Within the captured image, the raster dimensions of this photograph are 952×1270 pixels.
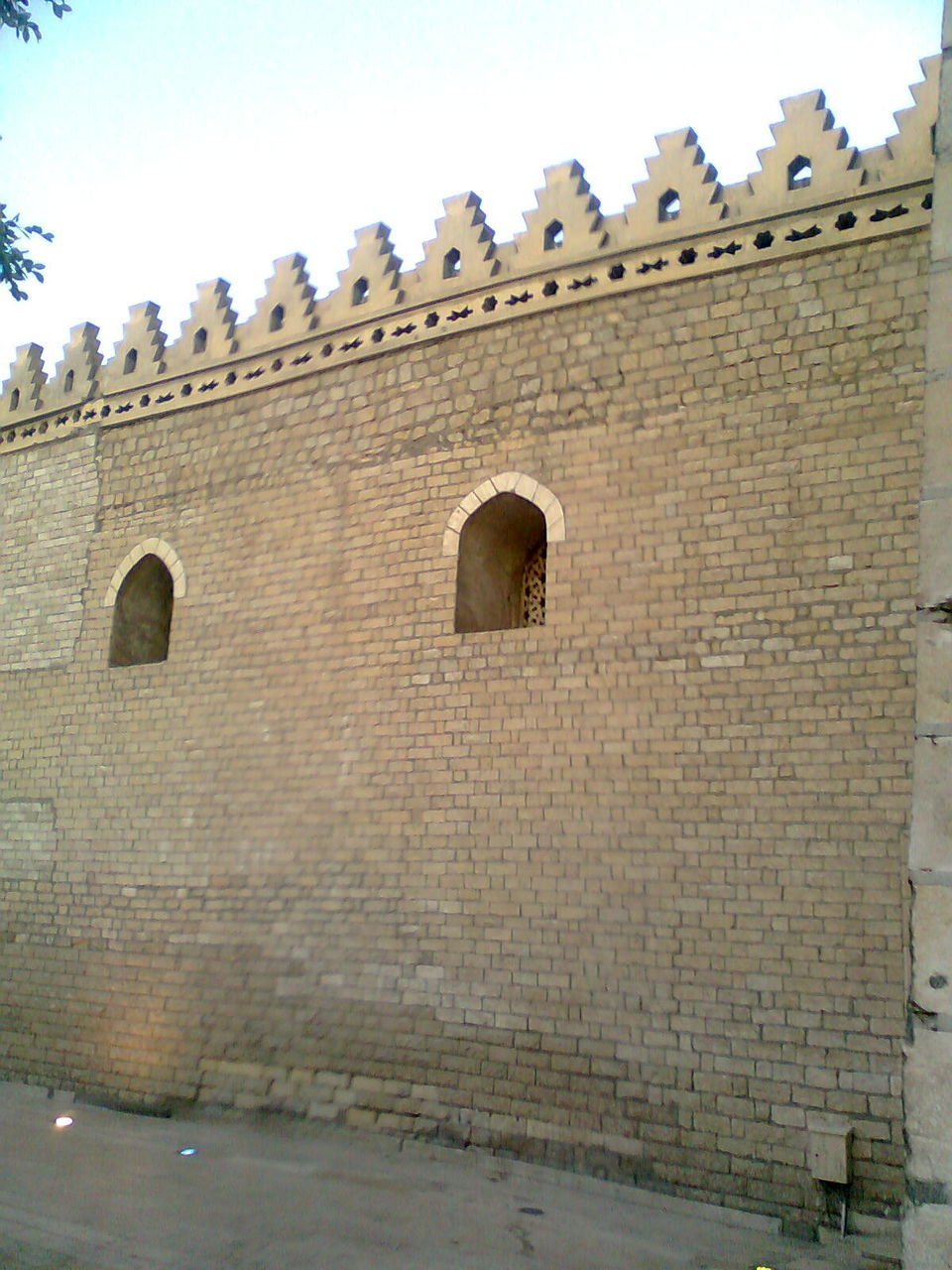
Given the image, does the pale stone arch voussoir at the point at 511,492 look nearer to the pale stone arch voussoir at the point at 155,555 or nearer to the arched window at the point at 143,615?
the pale stone arch voussoir at the point at 155,555

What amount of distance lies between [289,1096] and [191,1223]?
1910 mm

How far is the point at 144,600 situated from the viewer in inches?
389

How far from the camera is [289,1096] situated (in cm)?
738

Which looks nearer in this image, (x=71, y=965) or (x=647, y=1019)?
(x=647, y=1019)

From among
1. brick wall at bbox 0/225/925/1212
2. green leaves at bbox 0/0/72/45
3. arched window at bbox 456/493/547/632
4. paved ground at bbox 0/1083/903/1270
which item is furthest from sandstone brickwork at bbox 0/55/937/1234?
green leaves at bbox 0/0/72/45

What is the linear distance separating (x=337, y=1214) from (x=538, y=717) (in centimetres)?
310

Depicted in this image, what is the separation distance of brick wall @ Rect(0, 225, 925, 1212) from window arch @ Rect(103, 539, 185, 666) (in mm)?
231

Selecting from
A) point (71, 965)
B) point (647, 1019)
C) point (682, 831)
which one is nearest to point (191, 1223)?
point (647, 1019)

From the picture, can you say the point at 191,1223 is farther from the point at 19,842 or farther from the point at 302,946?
the point at 19,842

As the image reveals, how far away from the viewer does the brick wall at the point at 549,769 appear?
6.01 metres

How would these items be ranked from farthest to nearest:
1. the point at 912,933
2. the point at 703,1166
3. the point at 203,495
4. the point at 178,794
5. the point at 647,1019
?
the point at 203,495 < the point at 178,794 < the point at 647,1019 < the point at 703,1166 < the point at 912,933

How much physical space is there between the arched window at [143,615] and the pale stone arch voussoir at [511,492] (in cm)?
305

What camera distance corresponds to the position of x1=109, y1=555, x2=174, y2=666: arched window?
9617 millimetres

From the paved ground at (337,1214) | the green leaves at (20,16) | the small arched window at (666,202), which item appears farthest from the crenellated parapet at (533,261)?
the paved ground at (337,1214)
